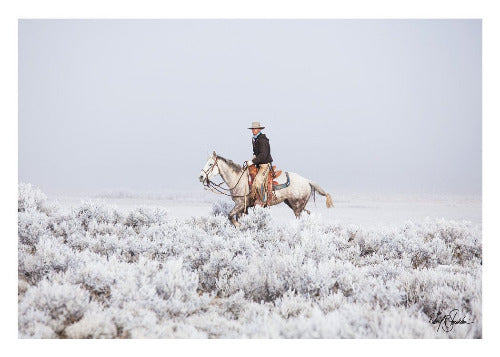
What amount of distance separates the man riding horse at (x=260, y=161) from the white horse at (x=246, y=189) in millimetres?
169

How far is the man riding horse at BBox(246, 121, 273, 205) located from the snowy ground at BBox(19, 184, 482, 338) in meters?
0.51

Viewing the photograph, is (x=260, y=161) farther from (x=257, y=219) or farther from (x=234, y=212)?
(x=234, y=212)

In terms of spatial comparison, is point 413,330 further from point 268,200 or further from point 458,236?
point 268,200

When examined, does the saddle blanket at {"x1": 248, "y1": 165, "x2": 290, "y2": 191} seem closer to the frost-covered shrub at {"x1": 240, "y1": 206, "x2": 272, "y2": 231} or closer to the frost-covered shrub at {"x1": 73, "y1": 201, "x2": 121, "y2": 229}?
the frost-covered shrub at {"x1": 240, "y1": 206, "x2": 272, "y2": 231}

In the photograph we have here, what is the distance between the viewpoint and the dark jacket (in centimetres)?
802

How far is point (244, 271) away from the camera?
6.32 m

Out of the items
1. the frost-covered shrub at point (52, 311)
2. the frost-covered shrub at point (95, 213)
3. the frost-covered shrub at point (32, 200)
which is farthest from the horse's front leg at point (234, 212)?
the frost-covered shrub at point (52, 311)

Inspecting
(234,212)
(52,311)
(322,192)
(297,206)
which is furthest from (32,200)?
(322,192)
